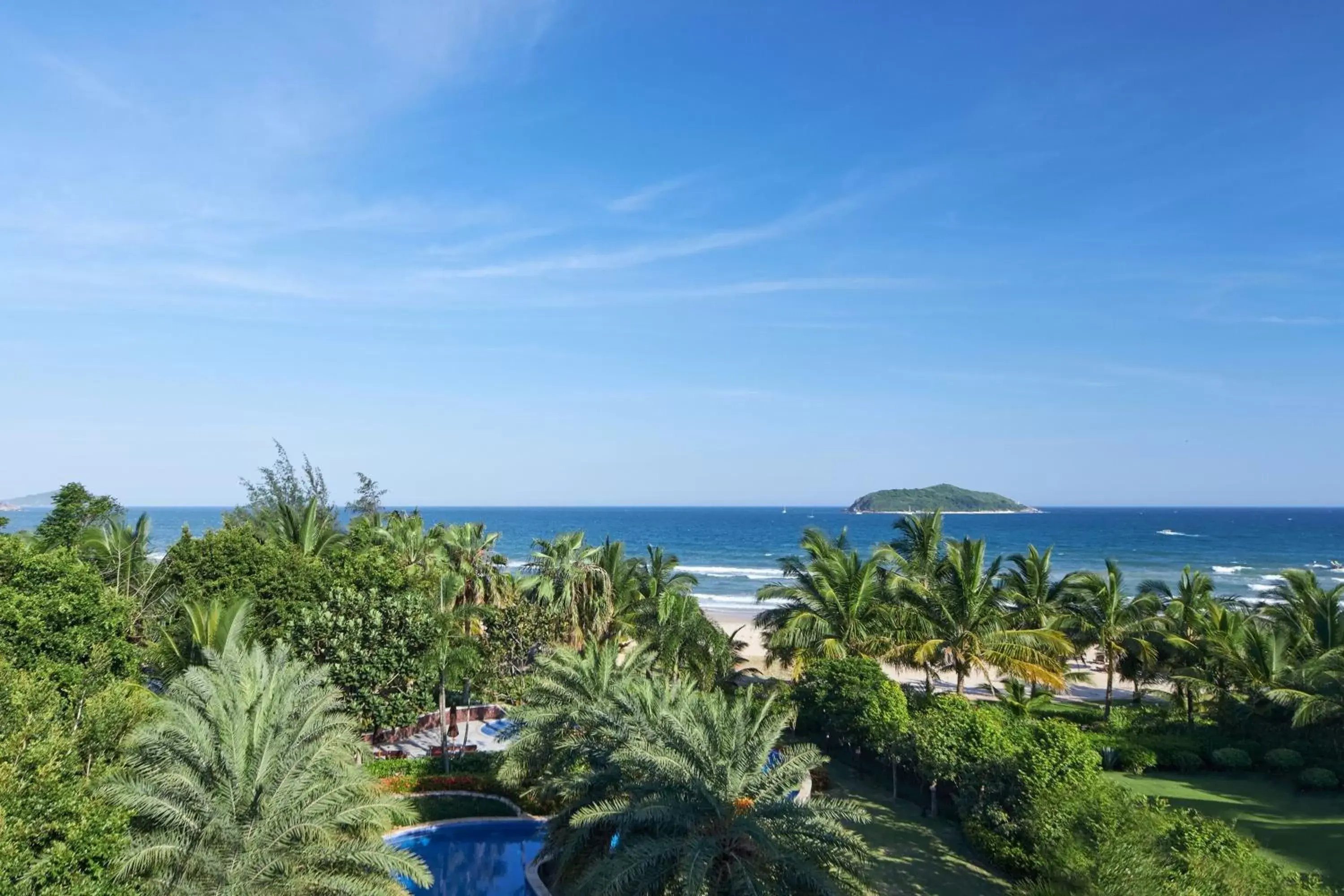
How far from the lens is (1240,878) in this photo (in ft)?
Answer: 34.6

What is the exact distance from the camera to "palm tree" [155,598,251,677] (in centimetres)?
1905

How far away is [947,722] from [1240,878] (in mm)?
7511

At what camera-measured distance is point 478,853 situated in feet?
59.6

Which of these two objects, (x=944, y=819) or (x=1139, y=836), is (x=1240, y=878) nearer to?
(x=1139, y=836)

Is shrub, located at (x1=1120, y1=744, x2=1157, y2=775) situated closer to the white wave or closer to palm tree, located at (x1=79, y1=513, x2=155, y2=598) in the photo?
palm tree, located at (x1=79, y1=513, x2=155, y2=598)

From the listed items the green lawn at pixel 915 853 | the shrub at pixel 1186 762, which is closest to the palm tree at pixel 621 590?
the green lawn at pixel 915 853

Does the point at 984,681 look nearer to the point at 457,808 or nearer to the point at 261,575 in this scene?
the point at 457,808

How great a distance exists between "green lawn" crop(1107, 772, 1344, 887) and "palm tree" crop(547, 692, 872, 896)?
10.3 metres

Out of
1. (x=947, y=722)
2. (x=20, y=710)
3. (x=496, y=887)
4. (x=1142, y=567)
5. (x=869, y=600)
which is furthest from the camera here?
(x=1142, y=567)

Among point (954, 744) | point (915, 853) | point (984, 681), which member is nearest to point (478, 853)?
point (915, 853)

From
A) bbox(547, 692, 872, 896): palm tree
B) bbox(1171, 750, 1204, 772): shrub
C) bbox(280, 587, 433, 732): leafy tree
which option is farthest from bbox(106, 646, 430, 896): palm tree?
bbox(1171, 750, 1204, 772): shrub

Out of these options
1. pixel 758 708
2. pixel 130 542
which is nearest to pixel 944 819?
pixel 758 708

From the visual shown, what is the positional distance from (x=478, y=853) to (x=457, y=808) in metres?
1.68

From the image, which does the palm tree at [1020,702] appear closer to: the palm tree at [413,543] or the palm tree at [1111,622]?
the palm tree at [1111,622]
